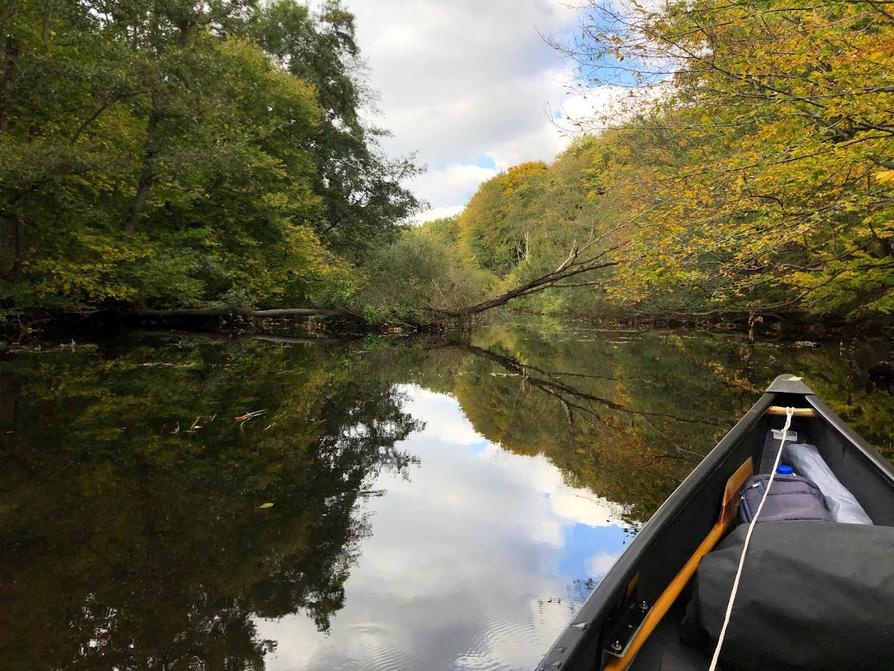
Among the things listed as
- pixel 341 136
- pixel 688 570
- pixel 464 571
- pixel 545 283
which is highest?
pixel 341 136

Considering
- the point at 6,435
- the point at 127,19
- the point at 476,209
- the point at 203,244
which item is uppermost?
the point at 476,209

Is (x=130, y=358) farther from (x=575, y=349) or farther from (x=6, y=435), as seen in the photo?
(x=575, y=349)

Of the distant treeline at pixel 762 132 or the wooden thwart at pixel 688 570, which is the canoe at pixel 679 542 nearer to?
the wooden thwart at pixel 688 570

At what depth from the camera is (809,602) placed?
4.00 ft

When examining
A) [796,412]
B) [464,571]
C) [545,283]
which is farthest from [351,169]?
[464,571]

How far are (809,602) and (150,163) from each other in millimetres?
13327

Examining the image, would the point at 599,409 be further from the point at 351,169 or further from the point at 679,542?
the point at 351,169

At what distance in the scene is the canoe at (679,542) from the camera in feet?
3.87

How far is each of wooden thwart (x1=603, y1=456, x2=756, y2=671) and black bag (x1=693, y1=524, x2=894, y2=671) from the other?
0.15 metres

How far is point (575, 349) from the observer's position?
13.2 m

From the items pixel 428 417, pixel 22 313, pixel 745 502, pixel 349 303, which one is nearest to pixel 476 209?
pixel 349 303

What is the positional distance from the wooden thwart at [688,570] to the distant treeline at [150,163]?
10576mm

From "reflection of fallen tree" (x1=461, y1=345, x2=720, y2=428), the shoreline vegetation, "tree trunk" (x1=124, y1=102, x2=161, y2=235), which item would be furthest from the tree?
"reflection of fallen tree" (x1=461, y1=345, x2=720, y2=428)

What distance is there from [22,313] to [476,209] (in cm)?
4246
